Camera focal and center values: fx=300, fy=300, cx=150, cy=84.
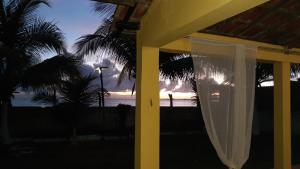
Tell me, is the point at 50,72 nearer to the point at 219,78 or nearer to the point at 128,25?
the point at 128,25

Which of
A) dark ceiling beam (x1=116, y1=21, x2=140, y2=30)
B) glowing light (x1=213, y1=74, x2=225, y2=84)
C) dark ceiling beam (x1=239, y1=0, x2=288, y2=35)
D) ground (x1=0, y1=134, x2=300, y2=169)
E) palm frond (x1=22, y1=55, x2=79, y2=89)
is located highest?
dark ceiling beam (x1=239, y1=0, x2=288, y2=35)

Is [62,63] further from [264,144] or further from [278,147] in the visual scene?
[264,144]

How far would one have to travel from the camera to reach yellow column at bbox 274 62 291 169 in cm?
523

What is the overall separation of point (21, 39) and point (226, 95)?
19.4 ft

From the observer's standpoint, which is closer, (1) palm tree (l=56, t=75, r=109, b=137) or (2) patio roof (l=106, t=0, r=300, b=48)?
(2) patio roof (l=106, t=0, r=300, b=48)

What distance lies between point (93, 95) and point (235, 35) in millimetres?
6136

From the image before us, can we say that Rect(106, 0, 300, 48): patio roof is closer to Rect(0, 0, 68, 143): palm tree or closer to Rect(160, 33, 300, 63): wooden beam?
Rect(160, 33, 300, 63): wooden beam

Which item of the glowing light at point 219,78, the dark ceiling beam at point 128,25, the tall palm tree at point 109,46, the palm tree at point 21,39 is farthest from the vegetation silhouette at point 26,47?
the glowing light at point 219,78

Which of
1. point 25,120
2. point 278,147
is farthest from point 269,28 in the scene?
point 25,120

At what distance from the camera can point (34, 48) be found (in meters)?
7.72

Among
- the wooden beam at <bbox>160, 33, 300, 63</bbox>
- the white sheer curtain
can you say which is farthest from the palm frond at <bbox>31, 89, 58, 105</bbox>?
the white sheer curtain

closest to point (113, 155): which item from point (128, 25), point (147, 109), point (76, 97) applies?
point (76, 97)

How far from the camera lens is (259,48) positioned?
15.7 feet

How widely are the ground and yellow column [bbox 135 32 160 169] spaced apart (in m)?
2.59
